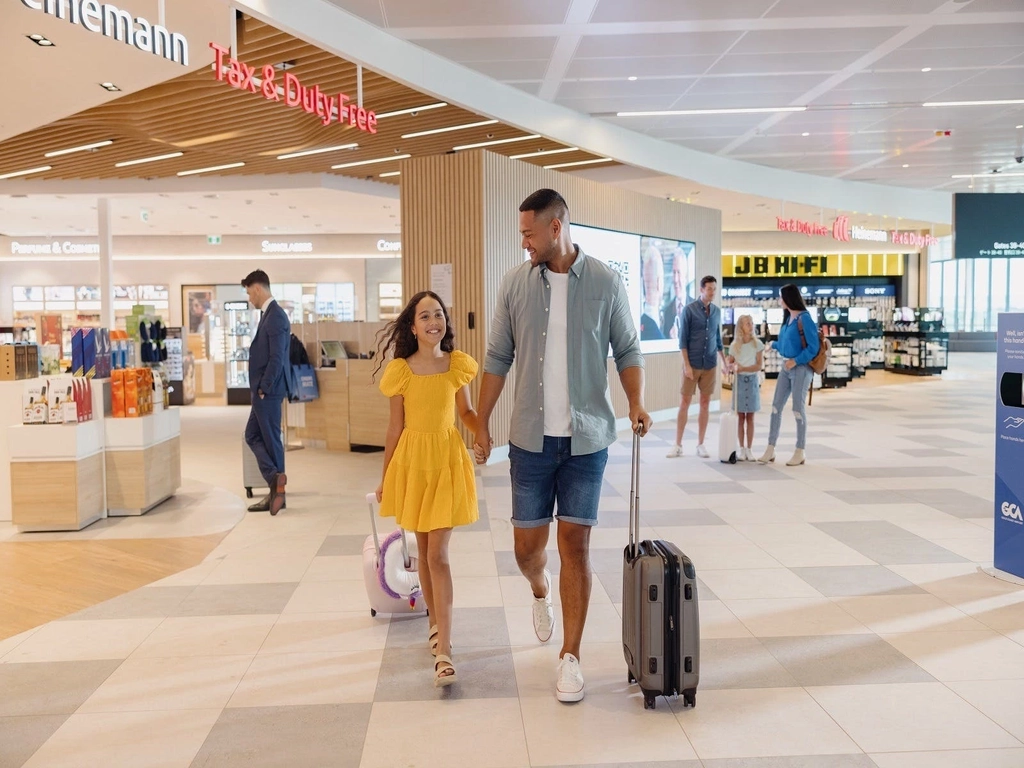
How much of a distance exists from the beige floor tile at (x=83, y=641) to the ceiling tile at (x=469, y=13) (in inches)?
206

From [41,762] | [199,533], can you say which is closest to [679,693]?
[41,762]

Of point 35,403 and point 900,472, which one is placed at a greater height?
point 35,403

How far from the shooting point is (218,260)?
23.5 m

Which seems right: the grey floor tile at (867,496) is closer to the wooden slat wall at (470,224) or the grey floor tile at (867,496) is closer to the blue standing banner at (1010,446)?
the blue standing banner at (1010,446)

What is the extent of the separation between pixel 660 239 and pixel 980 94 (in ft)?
13.2

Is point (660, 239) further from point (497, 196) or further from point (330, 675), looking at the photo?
point (330, 675)

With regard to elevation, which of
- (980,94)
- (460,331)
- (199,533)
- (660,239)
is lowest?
(199,533)

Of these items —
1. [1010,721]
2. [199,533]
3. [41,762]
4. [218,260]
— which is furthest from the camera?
[218,260]

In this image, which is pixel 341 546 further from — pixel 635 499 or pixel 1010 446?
pixel 1010 446

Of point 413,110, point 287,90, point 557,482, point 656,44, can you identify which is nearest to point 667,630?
point 557,482

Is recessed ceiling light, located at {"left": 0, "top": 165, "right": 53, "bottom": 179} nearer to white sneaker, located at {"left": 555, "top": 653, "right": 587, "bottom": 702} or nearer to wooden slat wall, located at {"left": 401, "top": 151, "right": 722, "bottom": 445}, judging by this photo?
wooden slat wall, located at {"left": 401, "top": 151, "right": 722, "bottom": 445}

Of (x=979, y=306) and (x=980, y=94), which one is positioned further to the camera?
(x=979, y=306)

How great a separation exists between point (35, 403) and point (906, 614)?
519cm

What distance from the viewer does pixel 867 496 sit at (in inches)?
260
